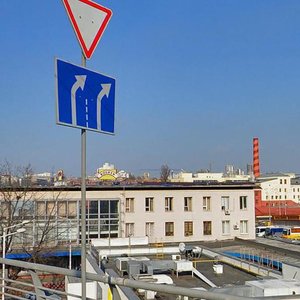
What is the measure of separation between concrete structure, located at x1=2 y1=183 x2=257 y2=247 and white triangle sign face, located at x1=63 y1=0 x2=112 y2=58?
35118 mm

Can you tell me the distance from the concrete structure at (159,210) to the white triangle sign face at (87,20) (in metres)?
35.1

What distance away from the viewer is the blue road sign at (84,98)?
3303 mm

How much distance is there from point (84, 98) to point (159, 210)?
131 ft

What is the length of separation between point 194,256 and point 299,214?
2130 inches

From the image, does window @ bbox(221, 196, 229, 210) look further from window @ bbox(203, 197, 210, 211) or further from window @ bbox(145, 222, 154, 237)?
window @ bbox(145, 222, 154, 237)

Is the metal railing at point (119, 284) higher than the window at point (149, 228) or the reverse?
higher

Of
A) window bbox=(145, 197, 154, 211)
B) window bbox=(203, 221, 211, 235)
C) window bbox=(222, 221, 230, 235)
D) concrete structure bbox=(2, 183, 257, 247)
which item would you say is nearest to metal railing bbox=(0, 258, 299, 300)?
concrete structure bbox=(2, 183, 257, 247)

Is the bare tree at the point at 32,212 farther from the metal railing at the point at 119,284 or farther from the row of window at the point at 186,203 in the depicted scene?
the metal railing at the point at 119,284

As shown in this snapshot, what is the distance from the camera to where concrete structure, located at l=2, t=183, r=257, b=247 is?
132 feet

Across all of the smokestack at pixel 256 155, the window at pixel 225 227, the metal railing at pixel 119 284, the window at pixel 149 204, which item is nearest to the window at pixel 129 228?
the window at pixel 149 204

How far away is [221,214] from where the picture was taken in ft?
147

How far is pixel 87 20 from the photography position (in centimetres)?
356

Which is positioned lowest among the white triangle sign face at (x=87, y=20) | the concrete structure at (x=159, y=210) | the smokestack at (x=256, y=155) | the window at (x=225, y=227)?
the window at (x=225, y=227)

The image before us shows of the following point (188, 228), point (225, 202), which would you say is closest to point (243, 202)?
point (225, 202)
